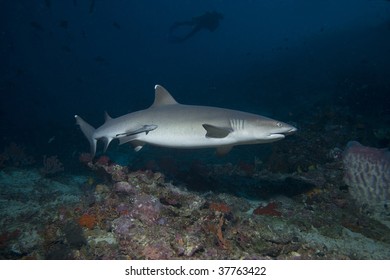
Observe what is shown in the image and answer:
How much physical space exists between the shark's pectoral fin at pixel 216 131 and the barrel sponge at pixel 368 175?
4.13 meters

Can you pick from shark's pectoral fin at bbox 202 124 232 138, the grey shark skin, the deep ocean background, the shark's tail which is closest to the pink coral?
the shark's tail

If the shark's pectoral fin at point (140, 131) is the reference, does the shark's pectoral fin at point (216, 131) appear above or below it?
below

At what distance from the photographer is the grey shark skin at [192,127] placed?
5.03 meters

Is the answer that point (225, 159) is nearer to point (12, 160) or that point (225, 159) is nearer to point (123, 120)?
point (123, 120)

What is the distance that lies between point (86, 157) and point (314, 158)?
7.14 m

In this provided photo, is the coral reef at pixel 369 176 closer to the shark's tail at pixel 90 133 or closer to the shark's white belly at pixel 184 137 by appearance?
the shark's white belly at pixel 184 137

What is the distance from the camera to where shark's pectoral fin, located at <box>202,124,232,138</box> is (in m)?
4.99

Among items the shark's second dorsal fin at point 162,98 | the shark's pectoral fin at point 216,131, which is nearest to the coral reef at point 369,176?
the shark's pectoral fin at point 216,131

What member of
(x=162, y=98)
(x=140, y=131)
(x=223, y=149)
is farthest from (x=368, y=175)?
(x=140, y=131)

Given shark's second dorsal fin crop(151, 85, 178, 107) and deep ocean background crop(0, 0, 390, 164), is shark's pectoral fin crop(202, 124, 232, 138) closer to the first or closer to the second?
shark's second dorsal fin crop(151, 85, 178, 107)

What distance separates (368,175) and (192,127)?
16.3ft

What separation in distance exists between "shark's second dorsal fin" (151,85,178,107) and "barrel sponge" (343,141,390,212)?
507cm

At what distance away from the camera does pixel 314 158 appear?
8.41 m

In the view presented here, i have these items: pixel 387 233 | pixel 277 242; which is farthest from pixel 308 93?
pixel 277 242
